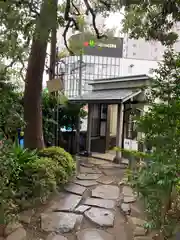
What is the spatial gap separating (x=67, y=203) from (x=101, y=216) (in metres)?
0.72

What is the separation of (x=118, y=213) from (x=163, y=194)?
149 cm

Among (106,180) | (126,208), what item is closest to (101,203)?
(126,208)

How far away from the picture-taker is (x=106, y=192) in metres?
4.47

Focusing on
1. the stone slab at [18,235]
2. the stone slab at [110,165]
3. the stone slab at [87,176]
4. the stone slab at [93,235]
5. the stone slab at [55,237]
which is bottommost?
the stone slab at [93,235]

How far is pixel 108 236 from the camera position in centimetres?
285

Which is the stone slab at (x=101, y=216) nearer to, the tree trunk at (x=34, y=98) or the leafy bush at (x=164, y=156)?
the leafy bush at (x=164, y=156)

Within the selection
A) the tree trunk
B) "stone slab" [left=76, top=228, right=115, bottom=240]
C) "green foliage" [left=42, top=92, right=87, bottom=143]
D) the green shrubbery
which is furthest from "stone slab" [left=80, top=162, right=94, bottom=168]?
"stone slab" [left=76, top=228, right=115, bottom=240]

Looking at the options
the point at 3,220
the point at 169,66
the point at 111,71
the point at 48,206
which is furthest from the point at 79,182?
the point at 111,71

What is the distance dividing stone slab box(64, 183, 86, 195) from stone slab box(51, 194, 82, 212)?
0.66ft

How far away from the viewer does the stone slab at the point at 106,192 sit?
4.26 metres

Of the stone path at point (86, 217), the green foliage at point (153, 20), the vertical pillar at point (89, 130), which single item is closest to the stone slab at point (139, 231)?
the stone path at point (86, 217)

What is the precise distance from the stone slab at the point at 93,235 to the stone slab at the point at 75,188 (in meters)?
1.39

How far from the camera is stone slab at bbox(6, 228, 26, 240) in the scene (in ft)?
8.72

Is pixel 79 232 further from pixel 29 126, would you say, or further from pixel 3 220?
pixel 29 126
